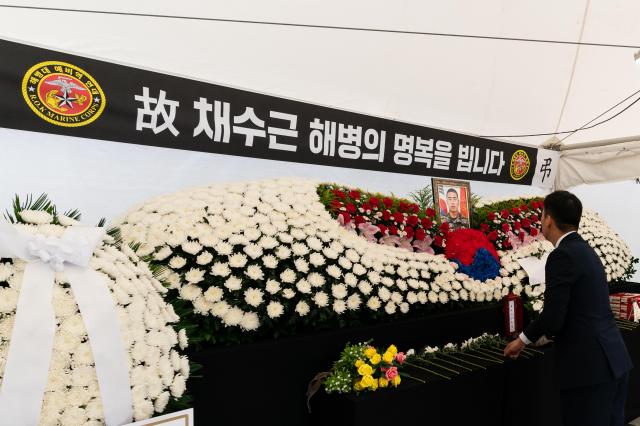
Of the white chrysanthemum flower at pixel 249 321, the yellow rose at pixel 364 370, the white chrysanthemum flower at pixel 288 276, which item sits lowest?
the yellow rose at pixel 364 370

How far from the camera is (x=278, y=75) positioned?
2.66 metres

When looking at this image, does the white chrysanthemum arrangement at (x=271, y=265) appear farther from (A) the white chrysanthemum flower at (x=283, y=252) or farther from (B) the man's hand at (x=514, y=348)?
(B) the man's hand at (x=514, y=348)

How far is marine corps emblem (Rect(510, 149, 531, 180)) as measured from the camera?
14.0 ft

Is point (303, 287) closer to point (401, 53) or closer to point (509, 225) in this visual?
point (509, 225)

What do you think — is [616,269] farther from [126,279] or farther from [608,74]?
[126,279]

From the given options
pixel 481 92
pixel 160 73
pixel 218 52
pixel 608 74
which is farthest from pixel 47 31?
pixel 608 74

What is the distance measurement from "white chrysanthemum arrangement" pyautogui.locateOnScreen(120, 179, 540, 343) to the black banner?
0.57 meters

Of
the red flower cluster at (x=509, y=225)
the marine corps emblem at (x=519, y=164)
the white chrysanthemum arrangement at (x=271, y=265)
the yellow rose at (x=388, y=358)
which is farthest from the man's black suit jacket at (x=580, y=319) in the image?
the marine corps emblem at (x=519, y=164)

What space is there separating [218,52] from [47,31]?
0.79 meters

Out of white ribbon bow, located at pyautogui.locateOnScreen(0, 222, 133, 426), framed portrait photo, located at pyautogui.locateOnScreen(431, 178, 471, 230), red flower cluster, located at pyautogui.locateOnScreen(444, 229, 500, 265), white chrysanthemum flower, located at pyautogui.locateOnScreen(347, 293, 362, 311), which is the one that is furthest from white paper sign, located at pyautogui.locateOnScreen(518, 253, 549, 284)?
white ribbon bow, located at pyautogui.locateOnScreen(0, 222, 133, 426)

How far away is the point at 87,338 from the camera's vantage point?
903 mm

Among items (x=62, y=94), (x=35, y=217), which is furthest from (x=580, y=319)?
(x=62, y=94)

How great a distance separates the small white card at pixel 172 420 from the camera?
2.94 feet

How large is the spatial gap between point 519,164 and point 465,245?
2.39 m
